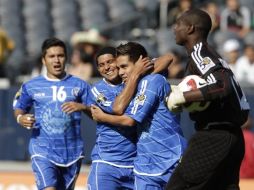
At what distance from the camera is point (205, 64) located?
7.18 meters

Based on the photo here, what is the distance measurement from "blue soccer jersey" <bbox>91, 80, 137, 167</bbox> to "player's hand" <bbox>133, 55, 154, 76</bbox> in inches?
28.5

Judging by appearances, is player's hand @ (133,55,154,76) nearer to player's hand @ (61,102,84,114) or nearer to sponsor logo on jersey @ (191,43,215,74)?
sponsor logo on jersey @ (191,43,215,74)

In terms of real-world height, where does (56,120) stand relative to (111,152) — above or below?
above

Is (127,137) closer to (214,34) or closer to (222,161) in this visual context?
(222,161)

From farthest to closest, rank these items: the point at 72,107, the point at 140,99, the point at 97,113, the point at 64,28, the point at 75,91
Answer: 1. the point at 64,28
2. the point at 75,91
3. the point at 72,107
4. the point at 97,113
5. the point at 140,99

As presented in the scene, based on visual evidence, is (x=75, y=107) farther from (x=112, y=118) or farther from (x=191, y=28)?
(x=191, y=28)

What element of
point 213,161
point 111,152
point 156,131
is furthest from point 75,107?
point 213,161

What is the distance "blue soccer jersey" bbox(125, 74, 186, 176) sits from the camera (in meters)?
7.91

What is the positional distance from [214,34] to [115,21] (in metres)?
2.42

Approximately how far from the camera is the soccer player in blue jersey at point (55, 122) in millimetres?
9680

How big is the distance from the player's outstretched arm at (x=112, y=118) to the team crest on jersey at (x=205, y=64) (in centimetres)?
102

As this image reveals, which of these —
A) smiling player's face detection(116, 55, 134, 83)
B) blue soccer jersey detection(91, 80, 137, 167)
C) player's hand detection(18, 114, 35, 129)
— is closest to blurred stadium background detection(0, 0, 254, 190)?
player's hand detection(18, 114, 35, 129)

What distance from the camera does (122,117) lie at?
8.04 m

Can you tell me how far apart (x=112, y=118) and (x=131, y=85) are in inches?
15.0
